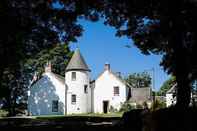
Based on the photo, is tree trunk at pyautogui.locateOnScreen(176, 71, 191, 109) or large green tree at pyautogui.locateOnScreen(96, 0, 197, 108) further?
tree trunk at pyautogui.locateOnScreen(176, 71, 191, 109)

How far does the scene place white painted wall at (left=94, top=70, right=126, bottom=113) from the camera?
70.2 m

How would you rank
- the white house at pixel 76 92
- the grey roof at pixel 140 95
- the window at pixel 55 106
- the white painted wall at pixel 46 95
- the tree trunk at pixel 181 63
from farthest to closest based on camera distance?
1. the grey roof at pixel 140 95
2. the window at pixel 55 106
3. the white painted wall at pixel 46 95
4. the white house at pixel 76 92
5. the tree trunk at pixel 181 63

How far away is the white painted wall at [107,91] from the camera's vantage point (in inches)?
2763

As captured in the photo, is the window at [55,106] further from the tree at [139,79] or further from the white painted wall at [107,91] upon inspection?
the tree at [139,79]

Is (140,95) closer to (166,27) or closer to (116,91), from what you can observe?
(116,91)

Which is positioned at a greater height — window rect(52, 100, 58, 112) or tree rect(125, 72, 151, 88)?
tree rect(125, 72, 151, 88)

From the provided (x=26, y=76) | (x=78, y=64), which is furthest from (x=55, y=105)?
(x=26, y=76)

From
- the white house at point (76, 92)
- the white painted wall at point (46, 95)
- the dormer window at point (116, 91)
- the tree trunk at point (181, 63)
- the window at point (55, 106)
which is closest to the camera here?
the tree trunk at point (181, 63)

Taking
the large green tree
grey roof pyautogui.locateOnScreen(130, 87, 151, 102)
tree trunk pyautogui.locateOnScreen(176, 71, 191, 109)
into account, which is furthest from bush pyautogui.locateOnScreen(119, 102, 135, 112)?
tree trunk pyautogui.locateOnScreen(176, 71, 191, 109)

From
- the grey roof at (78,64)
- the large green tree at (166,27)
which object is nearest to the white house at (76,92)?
the grey roof at (78,64)

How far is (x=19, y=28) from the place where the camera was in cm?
2583

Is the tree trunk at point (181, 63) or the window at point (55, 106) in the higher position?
the tree trunk at point (181, 63)

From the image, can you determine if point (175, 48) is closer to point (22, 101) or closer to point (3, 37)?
point (3, 37)

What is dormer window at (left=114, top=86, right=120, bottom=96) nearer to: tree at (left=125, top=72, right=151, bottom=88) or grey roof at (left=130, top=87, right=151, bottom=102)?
grey roof at (left=130, top=87, right=151, bottom=102)
